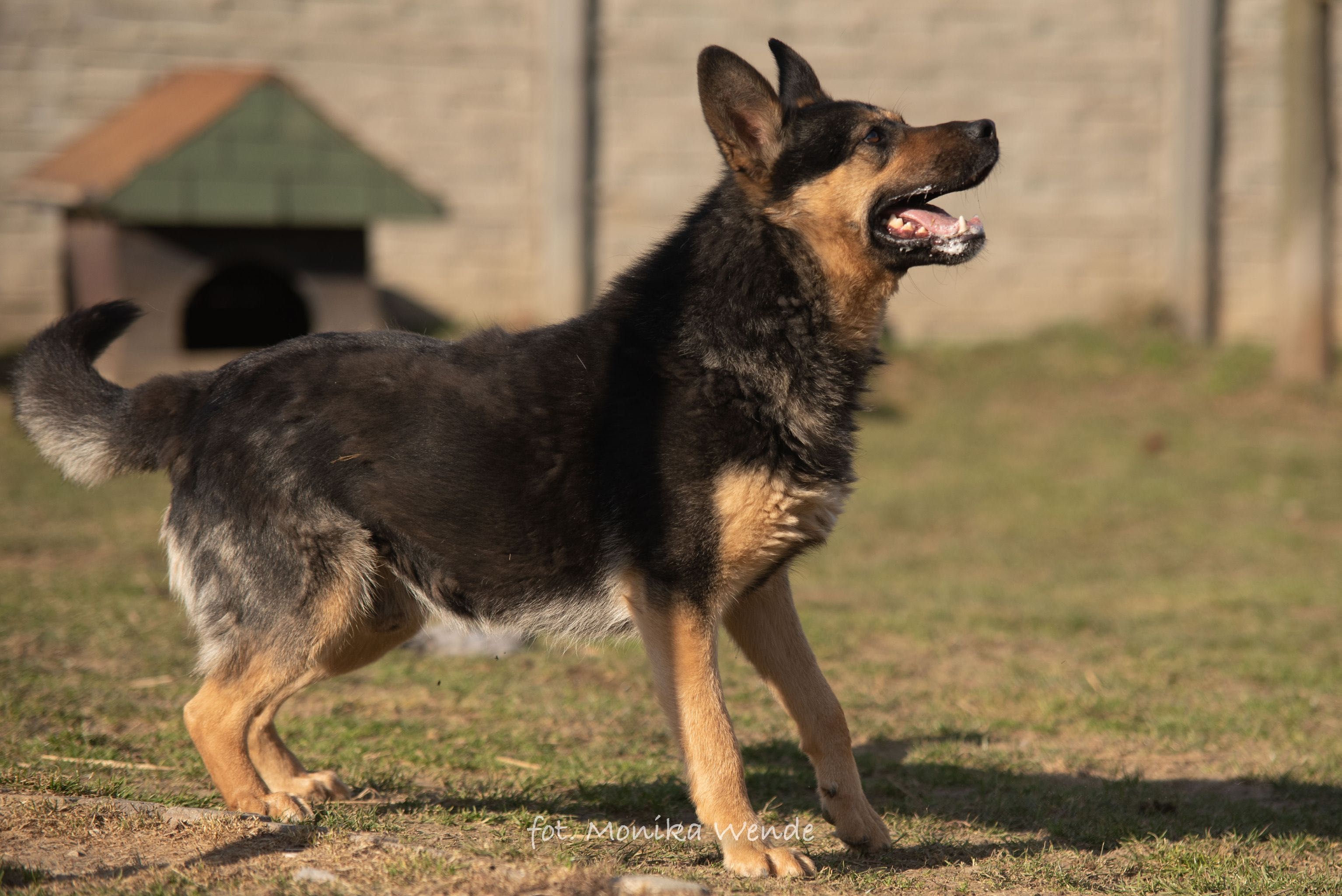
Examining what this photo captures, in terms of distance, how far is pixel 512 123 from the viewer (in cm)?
1317

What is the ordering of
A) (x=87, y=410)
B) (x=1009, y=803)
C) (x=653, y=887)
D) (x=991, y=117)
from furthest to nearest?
(x=991, y=117), (x=1009, y=803), (x=87, y=410), (x=653, y=887)

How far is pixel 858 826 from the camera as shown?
403 cm

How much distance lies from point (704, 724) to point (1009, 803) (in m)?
1.54

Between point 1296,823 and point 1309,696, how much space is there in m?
1.85

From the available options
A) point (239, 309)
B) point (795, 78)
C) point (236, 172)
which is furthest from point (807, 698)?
point (239, 309)

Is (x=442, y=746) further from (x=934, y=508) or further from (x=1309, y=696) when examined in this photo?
(x=934, y=508)

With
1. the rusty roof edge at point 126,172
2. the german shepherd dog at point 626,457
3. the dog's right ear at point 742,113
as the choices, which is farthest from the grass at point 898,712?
the dog's right ear at point 742,113

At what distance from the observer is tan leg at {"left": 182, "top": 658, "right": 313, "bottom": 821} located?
12.9 feet

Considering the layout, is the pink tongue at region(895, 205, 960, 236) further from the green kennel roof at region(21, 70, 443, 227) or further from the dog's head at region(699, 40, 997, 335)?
the green kennel roof at region(21, 70, 443, 227)

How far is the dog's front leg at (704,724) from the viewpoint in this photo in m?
3.69

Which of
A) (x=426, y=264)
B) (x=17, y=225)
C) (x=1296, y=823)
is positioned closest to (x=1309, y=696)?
(x=1296, y=823)

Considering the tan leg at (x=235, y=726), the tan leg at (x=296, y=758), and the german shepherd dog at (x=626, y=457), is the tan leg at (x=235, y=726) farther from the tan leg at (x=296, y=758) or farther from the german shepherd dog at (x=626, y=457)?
the tan leg at (x=296, y=758)

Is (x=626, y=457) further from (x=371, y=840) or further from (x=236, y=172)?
(x=236, y=172)

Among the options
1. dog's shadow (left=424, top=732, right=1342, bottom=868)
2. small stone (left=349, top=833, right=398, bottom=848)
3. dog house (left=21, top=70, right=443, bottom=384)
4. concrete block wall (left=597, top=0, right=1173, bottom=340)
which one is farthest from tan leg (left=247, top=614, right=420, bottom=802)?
concrete block wall (left=597, top=0, right=1173, bottom=340)
